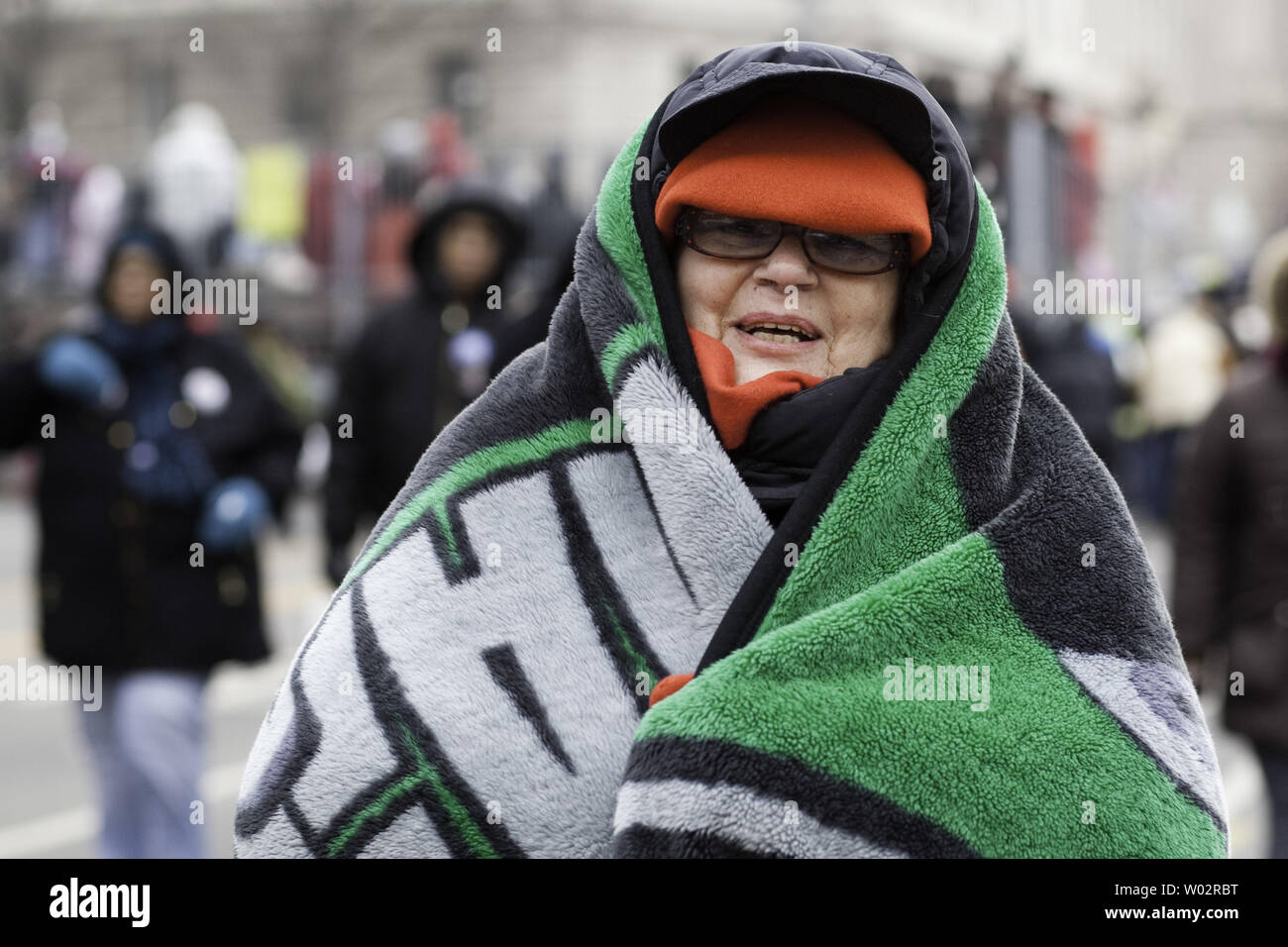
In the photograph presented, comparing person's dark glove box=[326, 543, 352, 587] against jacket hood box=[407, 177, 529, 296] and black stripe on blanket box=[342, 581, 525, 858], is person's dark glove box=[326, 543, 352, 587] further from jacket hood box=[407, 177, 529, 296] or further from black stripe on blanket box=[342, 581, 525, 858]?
black stripe on blanket box=[342, 581, 525, 858]

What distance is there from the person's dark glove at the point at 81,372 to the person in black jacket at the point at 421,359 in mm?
864

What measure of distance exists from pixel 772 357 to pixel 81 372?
3.94 meters

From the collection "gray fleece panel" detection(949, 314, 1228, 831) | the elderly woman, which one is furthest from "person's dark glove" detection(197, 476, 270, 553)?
"gray fleece panel" detection(949, 314, 1228, 831)

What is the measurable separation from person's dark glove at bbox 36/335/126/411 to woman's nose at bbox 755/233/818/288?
389 centimetres

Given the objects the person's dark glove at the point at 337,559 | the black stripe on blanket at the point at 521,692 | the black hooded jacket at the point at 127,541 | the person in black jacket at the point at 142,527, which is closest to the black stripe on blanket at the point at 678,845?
the black stripe on blanket at the point at 521,692

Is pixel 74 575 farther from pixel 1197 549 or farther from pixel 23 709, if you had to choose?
pixel 23 709

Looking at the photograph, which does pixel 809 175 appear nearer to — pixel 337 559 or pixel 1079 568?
pixel 1079 568

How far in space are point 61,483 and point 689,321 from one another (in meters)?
3.91

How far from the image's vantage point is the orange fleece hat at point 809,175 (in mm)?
2184

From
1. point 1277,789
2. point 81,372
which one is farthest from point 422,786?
point 81,372

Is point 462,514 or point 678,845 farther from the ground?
point 462,514

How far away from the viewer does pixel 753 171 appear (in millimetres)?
2199

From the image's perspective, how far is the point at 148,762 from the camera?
555 centimetres

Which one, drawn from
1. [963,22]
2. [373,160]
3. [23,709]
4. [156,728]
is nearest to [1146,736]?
[156,728]
